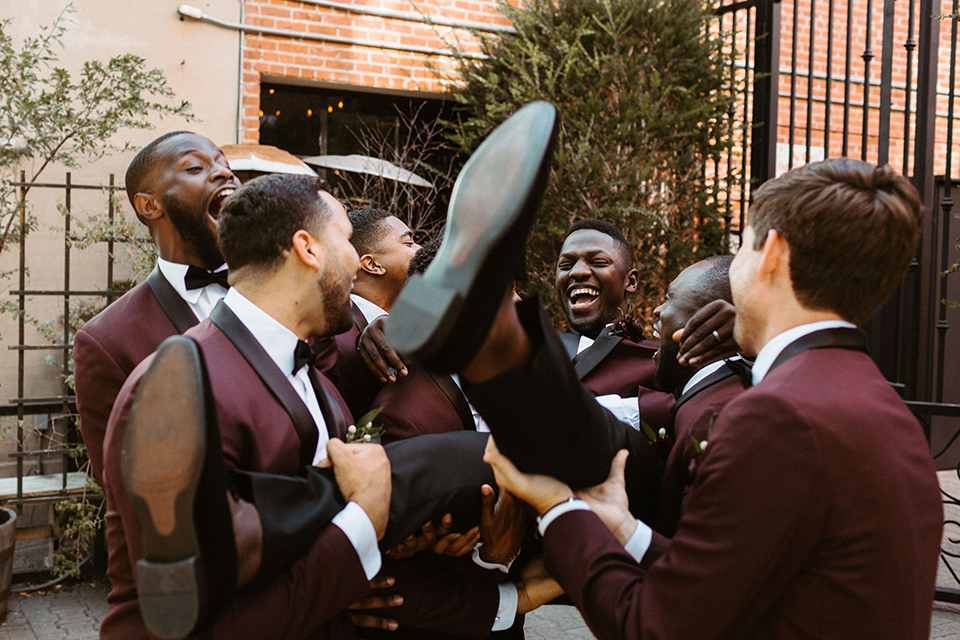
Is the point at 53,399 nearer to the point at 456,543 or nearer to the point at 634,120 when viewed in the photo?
the point at 456,543

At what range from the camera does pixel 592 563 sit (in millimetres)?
1605

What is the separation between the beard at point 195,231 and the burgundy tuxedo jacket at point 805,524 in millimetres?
1833

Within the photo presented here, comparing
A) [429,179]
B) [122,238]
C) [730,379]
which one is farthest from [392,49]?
[730,379]

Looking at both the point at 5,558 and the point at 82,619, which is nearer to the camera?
the point at 5,558

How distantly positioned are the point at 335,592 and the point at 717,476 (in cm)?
80

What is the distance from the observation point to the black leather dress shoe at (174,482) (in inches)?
53.1

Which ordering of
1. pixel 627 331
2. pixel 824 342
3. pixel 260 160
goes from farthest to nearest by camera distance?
pixel 260 160 < pixel 627 331 < pixel 824 342

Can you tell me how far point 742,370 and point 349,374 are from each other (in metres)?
1.36

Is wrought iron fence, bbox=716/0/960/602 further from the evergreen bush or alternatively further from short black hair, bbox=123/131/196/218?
short black hair, bbox=123/131/196/218

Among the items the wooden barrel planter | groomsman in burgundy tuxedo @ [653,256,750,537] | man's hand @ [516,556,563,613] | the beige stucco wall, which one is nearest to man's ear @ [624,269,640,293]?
groomsman in burgundy tuxedo @ [653,256,750,537]

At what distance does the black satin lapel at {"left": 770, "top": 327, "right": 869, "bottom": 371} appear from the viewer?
154cm

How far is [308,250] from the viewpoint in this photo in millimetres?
1978

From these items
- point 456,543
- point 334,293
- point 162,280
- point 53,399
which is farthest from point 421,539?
point 53,399

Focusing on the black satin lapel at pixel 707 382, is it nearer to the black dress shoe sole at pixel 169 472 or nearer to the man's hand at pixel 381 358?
the man's hand at pixel 381 358
